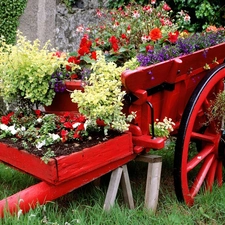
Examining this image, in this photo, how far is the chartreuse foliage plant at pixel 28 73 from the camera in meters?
2.60

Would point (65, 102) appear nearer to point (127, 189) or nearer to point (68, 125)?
point (68, 125)

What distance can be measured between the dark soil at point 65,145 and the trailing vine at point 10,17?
3.31m

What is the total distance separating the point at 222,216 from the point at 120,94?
3.30 ft

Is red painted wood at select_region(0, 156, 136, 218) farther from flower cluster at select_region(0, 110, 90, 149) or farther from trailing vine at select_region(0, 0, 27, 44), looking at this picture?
trailing vine at select_region(0, 0, 27, 44)

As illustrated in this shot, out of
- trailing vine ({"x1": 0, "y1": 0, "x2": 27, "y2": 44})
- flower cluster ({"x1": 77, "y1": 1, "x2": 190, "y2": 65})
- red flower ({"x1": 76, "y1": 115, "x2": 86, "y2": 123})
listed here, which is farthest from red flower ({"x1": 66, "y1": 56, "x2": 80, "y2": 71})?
trailing vine ({"x1": 0, "y1": 0, "x2": 27, "y2": 44})

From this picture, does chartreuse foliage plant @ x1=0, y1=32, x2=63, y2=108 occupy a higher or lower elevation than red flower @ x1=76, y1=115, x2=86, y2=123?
higher

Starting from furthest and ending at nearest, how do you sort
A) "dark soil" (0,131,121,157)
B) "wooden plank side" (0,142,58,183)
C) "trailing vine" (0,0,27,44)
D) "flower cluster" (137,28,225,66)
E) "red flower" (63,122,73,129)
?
"trailing vine" (0,0,27,44), "flower cluster" (137,28,225,66), "red flower" (63,122,73,129), "dark soil" (0,131,121,157), "wooden plank side" (0,142,58,183)

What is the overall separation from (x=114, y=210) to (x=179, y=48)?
1073mm

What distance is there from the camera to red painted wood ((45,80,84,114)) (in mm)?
2672

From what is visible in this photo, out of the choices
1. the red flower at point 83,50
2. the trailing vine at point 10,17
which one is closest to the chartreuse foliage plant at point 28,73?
the red flower at point 83,50

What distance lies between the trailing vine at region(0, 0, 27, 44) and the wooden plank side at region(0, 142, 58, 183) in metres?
3.38

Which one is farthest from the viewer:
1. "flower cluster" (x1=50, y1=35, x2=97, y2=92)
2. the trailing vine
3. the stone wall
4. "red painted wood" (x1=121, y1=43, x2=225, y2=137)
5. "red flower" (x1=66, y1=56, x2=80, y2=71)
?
the stone wall

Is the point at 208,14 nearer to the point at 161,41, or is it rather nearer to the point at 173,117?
the point at 161,41

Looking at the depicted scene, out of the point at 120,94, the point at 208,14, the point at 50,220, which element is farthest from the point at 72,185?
the point at 208,14
